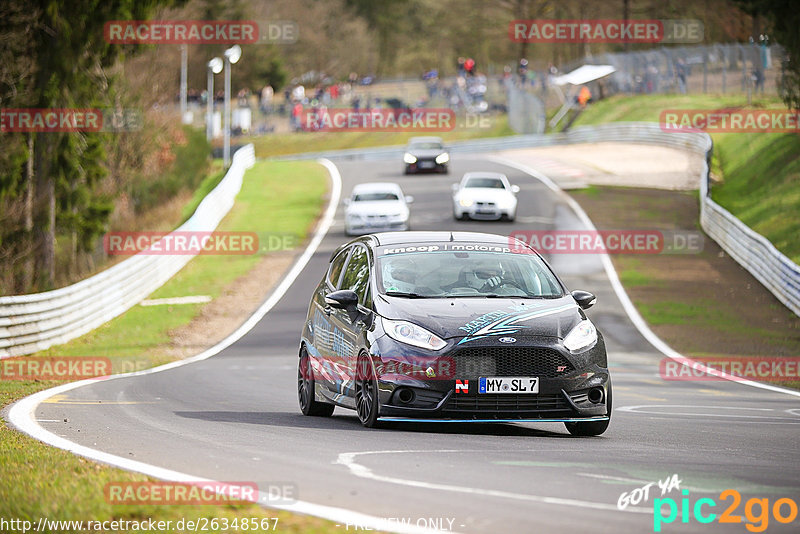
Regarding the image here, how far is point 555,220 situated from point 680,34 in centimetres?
5310

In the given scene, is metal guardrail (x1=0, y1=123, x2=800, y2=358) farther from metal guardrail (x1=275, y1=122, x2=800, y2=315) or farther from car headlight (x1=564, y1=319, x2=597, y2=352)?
car headlight (x1=564, y1=319, x2=597, y2=352)

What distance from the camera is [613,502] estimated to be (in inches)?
252

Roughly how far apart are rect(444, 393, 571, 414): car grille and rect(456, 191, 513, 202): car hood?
29288 mm

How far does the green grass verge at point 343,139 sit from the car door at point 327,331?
6998 centimetres

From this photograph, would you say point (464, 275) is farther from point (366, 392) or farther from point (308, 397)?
point (308, 397)

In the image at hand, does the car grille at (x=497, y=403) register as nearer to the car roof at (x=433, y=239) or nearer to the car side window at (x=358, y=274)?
the car side window at (x=358, y=274)

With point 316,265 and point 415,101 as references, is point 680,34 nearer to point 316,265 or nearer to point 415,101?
point 415,101

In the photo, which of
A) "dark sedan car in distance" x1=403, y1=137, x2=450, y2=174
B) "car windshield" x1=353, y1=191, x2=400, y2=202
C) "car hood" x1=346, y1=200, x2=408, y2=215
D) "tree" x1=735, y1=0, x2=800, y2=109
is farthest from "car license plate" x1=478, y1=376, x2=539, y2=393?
"dark sedan car in distance" x1=403, y1=137, x2=450, y2=174

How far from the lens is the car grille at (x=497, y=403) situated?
31.2 ft

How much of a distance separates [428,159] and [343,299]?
143 feet

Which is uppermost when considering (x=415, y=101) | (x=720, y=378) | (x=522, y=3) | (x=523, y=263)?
(x=522, y=3)

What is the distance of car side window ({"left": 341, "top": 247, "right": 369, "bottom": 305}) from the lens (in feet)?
35.6

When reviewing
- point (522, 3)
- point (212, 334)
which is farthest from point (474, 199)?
point (522, 3)

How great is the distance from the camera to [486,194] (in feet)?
128
